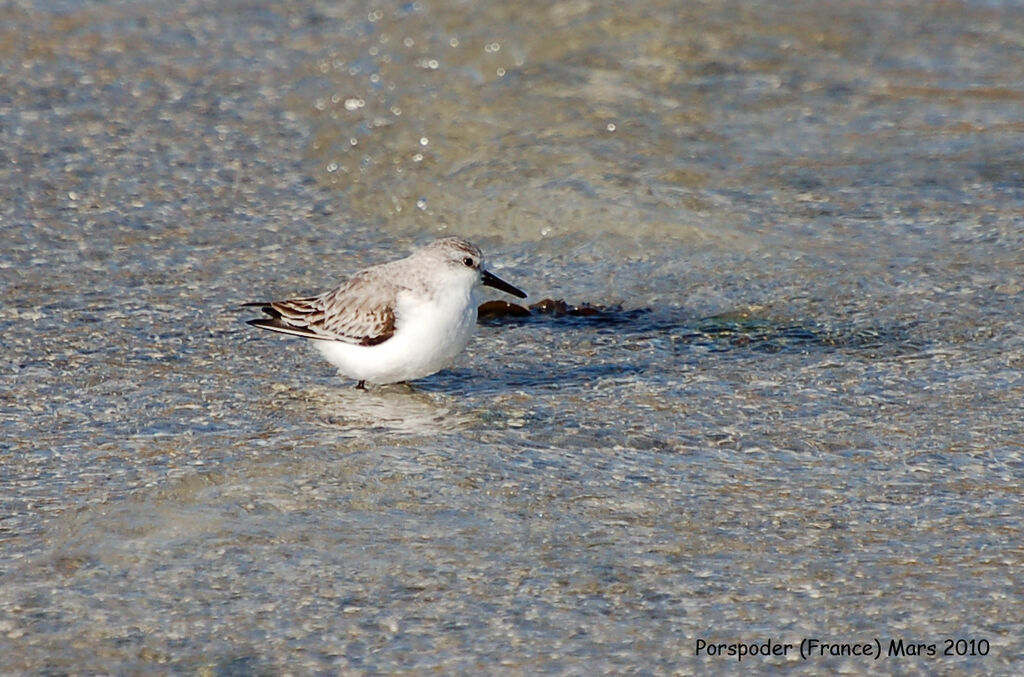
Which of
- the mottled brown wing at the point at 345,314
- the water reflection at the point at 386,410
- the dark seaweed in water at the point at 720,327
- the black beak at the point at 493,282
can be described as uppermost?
the black beak at the point at 493,282

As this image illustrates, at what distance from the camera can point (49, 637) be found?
483 centimetres

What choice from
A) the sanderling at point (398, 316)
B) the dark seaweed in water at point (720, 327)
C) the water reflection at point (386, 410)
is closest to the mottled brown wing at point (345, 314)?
the sanderling at point (398, 316)

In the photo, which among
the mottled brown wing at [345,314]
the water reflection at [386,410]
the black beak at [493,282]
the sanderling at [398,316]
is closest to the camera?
the water reflection at [386,410]

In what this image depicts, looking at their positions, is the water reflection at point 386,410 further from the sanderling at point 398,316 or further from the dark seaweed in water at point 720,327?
the dark seaweed in water at point 720,327

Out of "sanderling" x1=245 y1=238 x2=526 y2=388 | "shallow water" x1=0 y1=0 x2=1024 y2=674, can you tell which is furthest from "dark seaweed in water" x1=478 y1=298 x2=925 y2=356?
"sanderling" x1=245 y1=238 x2=526 y2=388

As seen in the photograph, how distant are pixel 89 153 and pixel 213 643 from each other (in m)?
6.54

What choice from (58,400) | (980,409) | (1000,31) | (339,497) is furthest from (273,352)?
(1000,31)

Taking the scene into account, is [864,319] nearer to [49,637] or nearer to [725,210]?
[725,210]

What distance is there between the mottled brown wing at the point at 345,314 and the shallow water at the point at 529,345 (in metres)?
0.31

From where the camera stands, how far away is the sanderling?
6777 mm

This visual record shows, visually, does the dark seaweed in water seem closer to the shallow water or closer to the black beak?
the shallow water

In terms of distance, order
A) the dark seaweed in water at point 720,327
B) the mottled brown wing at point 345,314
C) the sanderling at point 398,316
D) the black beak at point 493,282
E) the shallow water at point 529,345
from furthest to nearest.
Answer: the dark seaweed in water at point 720,327 < the black beak at point 493,282 < the mottled brown wing at point 345,314 < the sanderling at point 398,316 < the shallow water at point 529,345

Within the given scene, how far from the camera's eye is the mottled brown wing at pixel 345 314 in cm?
688

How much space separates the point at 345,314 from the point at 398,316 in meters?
0.29
